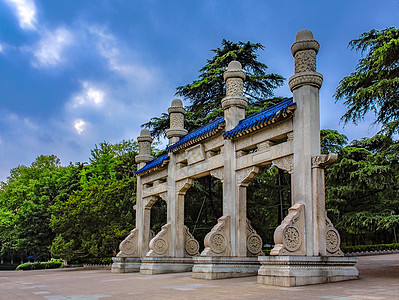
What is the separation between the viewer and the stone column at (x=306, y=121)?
Answer: 9.32 metres

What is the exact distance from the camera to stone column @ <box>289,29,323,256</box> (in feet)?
30.6

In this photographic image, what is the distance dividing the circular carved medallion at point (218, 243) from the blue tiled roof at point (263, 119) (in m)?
2.82

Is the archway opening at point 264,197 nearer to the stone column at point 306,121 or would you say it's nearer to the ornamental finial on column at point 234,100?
the ornamental finial on column at point 234,100

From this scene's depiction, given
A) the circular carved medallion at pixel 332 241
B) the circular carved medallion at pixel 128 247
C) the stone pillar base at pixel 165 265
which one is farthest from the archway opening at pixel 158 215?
the circular carved medallion at pixel 332 241

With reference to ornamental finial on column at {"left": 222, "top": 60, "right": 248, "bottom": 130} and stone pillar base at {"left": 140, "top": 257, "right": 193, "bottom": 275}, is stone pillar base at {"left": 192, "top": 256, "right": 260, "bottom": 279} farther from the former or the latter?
ornamental finial on column at {"left": 222, "top": 60, "right": 248, "bottom": 130}

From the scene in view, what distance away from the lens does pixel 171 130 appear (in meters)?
16.4

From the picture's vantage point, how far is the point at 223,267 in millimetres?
11180

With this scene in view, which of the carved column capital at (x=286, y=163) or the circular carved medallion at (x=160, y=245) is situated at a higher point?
the carved column capital at (x=286, y=163)

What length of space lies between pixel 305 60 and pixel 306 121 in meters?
1.57

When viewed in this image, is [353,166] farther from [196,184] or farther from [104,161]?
[104,161]

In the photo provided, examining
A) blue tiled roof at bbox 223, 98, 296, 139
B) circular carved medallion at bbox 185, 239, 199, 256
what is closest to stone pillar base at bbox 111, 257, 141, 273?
circular carved medallion at bbox 185, 239, 199, 256

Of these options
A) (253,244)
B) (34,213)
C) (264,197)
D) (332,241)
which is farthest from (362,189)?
(34,213)

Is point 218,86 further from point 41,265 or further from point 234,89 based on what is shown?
point 41,265

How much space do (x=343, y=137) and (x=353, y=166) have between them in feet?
8.59
